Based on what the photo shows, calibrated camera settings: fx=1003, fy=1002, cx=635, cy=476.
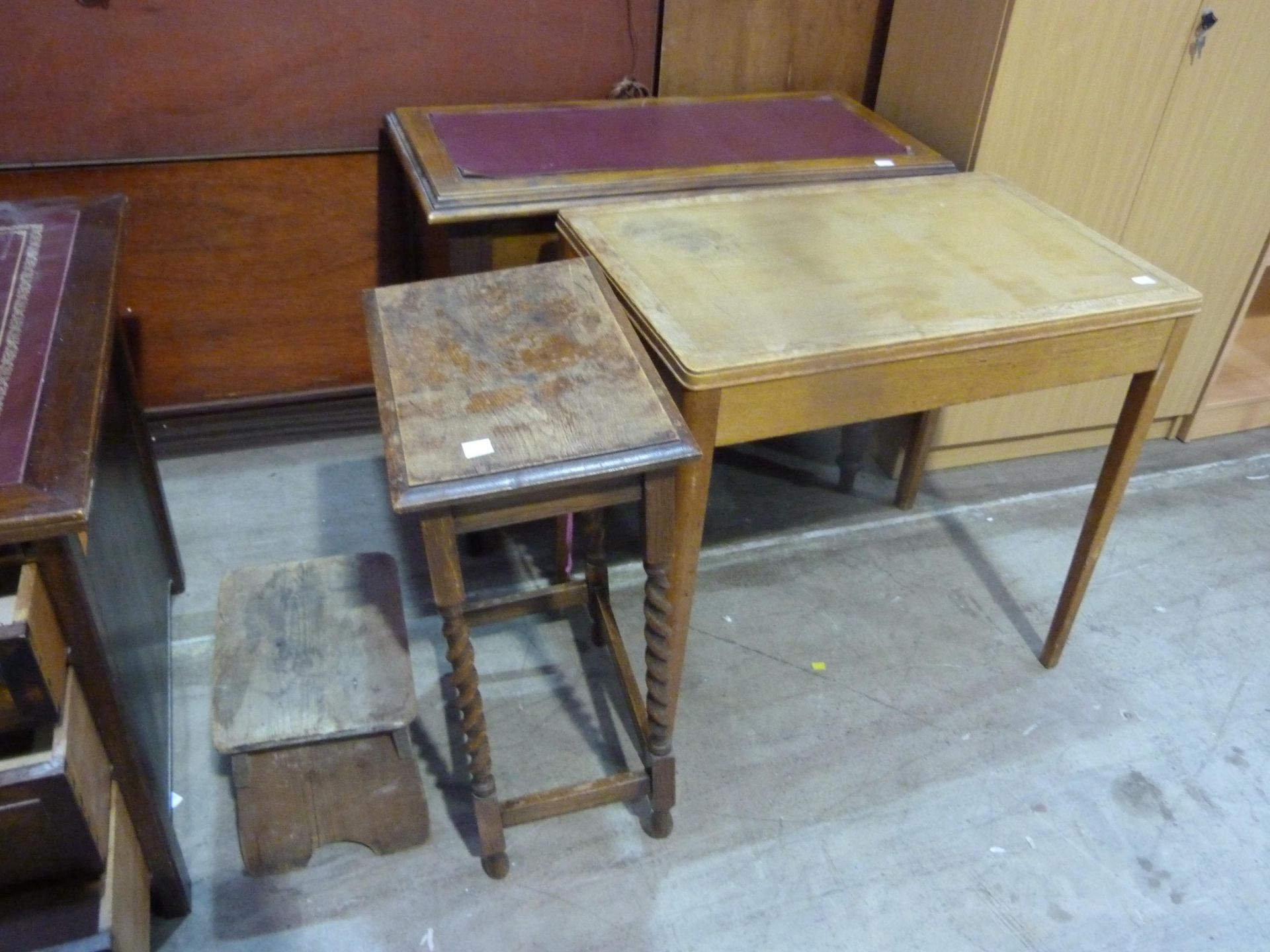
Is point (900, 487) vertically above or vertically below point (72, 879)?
below

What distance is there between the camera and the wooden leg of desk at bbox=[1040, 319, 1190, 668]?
1.55 m

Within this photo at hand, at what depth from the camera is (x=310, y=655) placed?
4.89ft

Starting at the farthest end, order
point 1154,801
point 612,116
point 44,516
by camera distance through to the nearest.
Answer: point 612,116 < point 1154,801 < point 44,516

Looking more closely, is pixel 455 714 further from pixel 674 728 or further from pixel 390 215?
pixel 390 215

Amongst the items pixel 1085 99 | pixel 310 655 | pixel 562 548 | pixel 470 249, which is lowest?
pixel 562 548

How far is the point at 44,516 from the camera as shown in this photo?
98 cm

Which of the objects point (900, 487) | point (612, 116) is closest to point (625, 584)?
point (900, 487)

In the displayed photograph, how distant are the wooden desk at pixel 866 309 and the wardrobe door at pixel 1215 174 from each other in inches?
22.2

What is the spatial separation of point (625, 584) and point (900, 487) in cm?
70

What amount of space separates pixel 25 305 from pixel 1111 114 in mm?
1937

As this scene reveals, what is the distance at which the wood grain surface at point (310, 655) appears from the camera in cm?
139

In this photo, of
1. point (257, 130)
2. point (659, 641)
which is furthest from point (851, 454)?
point (257, 130)

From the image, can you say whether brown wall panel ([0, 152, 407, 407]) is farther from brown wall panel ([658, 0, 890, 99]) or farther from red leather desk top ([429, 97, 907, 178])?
brown wall panel ([658, 0, 890, 99])

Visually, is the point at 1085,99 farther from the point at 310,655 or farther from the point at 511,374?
the point at 310,655
